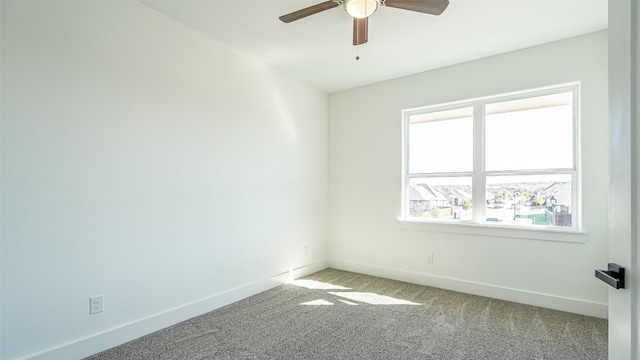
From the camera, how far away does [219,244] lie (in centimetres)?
315

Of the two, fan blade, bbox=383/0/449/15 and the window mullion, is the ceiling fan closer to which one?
fan blade, bbox=383/0/449/15

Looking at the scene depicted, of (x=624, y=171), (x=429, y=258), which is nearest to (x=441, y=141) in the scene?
(x=429, y=258)

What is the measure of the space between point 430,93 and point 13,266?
417 cm

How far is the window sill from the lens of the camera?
3.00m

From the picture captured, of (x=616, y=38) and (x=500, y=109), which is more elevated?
(x=500, y=109)

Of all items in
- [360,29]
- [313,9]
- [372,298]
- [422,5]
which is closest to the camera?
[422,5]

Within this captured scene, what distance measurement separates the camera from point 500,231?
3.36 metres

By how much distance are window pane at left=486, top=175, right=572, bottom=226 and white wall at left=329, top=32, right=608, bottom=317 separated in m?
0.18

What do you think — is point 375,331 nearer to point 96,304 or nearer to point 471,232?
point 471,232

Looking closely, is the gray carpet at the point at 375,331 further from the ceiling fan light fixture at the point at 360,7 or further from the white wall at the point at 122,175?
the ceiling fan light fixture at the point at 360,7

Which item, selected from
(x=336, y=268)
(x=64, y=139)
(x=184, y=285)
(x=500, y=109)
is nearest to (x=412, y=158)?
(x=500, y=109)

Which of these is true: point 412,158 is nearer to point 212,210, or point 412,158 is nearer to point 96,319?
point 212,210

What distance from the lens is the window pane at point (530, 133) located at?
312 cm

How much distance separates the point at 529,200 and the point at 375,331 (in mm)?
2176
